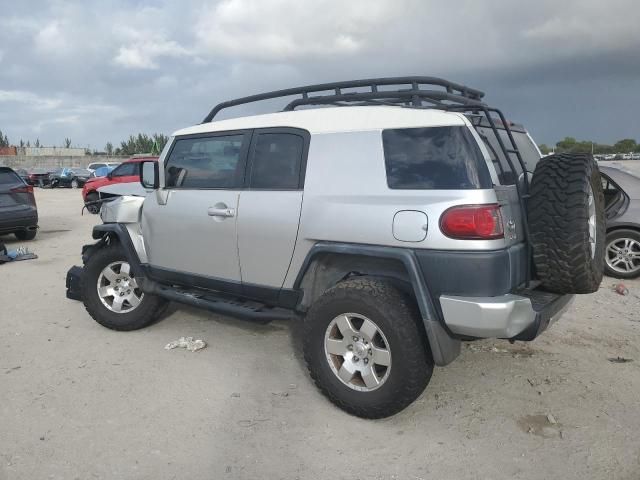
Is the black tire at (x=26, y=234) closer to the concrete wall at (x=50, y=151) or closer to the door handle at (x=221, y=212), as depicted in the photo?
the door handle at (x=221, y=212)

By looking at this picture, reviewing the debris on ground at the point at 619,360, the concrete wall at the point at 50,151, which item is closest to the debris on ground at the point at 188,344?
the debris on ground at the point at 619,360

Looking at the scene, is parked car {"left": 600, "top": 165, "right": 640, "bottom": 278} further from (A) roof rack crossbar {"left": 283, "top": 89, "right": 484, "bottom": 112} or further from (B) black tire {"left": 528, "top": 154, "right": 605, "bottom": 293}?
(B) black tire {"left": 528, "top": 154, "right": 605, "bottom": 293}

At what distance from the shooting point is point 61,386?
3.78 meters

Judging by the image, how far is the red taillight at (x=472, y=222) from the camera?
289cm

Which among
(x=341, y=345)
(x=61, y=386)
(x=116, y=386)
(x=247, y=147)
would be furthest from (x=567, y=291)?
(x=61, y=386)

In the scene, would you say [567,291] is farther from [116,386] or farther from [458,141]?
[116,386]

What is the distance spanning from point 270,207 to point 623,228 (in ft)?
17.2

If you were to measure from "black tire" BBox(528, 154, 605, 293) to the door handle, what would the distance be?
2.10 meters

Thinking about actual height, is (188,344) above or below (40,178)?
below

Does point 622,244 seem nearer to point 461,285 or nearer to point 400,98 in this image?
point 400,98

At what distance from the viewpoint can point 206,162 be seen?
170 inches

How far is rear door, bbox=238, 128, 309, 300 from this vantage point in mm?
3645

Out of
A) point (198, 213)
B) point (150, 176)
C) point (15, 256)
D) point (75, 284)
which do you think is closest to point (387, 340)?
point (198, 213)

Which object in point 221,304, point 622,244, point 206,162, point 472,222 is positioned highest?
point 206,162
